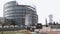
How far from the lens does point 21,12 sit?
8062 centimetres

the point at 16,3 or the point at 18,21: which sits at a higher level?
the point at 16,3

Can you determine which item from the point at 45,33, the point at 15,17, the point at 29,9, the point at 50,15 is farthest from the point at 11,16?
the point at 45,33

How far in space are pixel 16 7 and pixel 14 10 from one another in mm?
1796

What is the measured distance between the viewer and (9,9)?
272 ft

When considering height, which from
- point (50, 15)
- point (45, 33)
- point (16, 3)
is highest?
point (16, 3)

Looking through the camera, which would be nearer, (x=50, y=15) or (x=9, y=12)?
(x=50, y=15)

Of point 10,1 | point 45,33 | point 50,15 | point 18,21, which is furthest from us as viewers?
point 10,1

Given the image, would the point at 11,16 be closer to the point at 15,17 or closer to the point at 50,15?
the point at 15,17

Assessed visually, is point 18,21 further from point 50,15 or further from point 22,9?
point 50,15

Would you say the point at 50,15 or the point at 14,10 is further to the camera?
the point at 14,10

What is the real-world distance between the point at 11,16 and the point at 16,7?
16.5 ft

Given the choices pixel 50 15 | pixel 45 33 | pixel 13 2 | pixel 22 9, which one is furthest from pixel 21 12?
pixel 45 33

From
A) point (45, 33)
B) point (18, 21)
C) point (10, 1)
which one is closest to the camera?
point (45, 33)

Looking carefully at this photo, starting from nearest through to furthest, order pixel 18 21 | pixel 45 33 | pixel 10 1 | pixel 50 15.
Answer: pixel 45 33 < pixel 50 15 < pixel 18 21 < pixel 10 1
